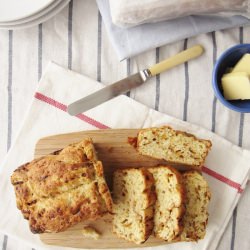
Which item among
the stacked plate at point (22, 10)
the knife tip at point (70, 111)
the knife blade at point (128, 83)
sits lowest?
the knife tip at point (70, 111)

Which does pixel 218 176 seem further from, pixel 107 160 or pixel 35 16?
pixel 35 16

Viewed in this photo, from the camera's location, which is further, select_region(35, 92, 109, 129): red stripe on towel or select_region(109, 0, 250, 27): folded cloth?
select_region(35, 92, 109, 129): red stripe on towel

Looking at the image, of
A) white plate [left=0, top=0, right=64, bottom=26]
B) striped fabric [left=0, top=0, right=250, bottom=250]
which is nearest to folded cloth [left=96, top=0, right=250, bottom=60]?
striped fabric [left=0, top=0, right=250, bottom=250]

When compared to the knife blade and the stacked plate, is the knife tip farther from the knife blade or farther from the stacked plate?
the stacked plate

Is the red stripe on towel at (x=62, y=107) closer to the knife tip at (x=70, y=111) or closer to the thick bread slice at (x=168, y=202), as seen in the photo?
the knife tip at (x=70, y=111)

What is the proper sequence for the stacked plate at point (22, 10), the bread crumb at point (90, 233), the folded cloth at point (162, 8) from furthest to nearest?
the bread crumb at point (90, 233) → the stacked plate at point (22, 10) → the folded cloth at point (162, 8)

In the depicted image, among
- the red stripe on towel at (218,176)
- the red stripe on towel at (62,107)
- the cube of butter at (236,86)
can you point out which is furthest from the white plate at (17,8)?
the red stripe on towel at (218,176)

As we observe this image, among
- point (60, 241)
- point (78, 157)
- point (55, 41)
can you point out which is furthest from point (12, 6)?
point (60, 241)

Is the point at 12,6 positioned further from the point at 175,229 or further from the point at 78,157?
the point at 175,229
